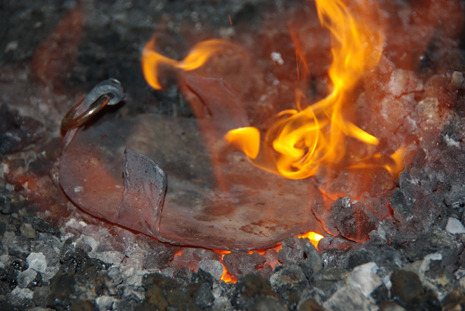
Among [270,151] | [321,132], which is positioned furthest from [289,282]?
[321,132]

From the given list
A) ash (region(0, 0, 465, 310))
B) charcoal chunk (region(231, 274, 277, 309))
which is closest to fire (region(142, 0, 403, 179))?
ash (region(0, 0, 465, 310))

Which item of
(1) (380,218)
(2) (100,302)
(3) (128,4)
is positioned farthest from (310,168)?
(3) (128,4)

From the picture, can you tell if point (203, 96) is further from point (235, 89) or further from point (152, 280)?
point (152, 280)

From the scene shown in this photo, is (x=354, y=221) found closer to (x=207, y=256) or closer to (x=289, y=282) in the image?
(x=289, y=282)

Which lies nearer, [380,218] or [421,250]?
[421,250]

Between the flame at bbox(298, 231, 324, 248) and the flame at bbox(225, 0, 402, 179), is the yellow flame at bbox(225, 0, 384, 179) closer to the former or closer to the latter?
the flame at bbox(225, 0, 402, 179)
